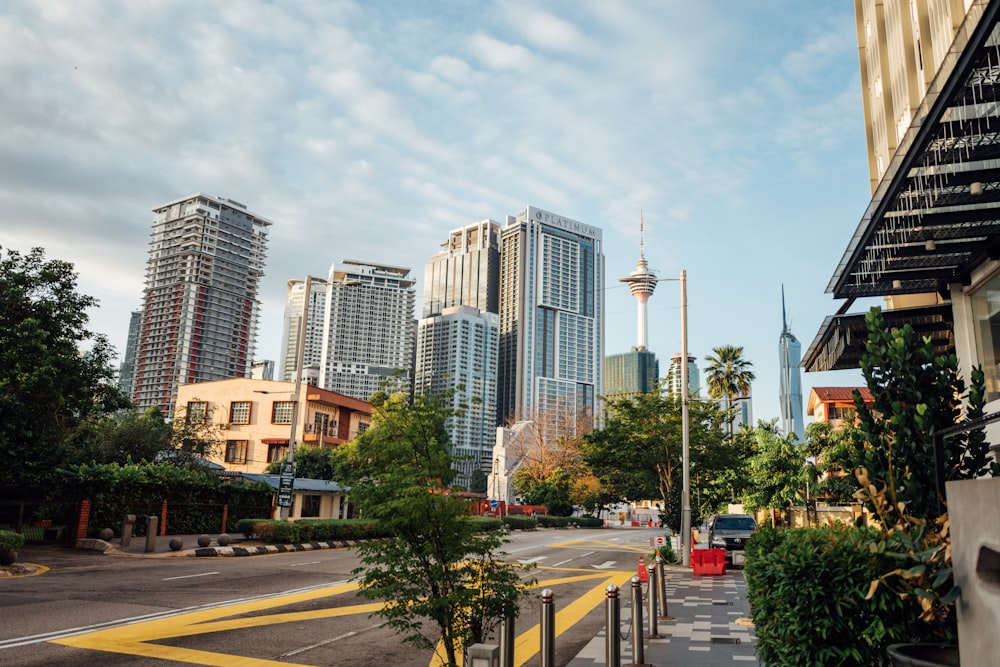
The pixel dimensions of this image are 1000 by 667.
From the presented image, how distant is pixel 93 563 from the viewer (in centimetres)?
2125

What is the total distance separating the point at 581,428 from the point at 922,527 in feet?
270

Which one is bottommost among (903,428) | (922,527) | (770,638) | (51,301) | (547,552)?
(547,552)

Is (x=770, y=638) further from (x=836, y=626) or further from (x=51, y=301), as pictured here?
(x=51, y=301)

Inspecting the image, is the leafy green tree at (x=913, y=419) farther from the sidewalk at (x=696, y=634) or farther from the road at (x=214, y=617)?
the road at (x=214, y=617)

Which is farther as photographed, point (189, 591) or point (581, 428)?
point (581, 428)

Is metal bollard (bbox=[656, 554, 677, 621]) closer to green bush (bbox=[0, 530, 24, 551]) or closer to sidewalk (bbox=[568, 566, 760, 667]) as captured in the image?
sidewalk (bbox=[568, 566, 760, 667])

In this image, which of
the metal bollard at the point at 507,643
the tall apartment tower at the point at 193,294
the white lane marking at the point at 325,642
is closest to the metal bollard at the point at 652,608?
the metal bollard at the point at 507,643

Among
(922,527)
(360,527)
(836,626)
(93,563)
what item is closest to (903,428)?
(922,527)

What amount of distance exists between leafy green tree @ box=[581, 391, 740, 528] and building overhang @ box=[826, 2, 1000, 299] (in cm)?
1412

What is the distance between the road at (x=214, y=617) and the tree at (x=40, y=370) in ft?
15.1

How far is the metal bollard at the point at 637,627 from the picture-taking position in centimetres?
955

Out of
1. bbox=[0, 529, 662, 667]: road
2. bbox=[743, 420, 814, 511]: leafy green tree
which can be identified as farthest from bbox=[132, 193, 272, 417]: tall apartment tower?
bbox=[0, 529, 662, 667]: road

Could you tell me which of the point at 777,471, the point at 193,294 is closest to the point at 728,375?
the point at 777,471

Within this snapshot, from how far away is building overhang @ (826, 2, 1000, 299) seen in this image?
8.66 m
